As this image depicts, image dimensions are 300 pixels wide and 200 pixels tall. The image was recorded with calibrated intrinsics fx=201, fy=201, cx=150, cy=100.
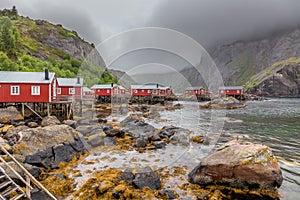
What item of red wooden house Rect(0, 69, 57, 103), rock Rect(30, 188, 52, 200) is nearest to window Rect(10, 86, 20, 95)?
red wooden house Rect(0, 69, 57, 103)

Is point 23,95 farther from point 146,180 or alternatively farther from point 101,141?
point 146,180

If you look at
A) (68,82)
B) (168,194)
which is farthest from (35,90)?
(168,194)

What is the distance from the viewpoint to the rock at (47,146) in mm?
12428

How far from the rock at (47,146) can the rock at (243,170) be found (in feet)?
28.8

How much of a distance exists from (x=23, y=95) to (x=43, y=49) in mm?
103209

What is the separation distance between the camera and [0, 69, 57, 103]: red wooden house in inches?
1063

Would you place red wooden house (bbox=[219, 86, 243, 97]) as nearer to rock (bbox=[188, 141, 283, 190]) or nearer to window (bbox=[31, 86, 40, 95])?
window (bbox=[31, 86, 40, 95])

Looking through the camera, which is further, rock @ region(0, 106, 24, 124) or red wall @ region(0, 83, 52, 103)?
red wall @ region(0, 83, 52, 103)

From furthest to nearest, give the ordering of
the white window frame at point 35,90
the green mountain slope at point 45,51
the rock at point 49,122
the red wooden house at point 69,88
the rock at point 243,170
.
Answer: the green mountain slope at point 45,51 → the red wooden house at point 69,88 → the white window frame at point 35,90 → the rock at point 49,122 → the rock at point 243,170

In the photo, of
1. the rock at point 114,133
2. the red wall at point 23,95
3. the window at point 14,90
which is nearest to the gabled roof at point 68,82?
the red wall at point 23,95

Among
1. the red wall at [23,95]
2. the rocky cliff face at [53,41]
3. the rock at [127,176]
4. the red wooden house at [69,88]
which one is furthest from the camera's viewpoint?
the rocky cliff face at [53,41]

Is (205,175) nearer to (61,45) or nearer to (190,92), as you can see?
(190,92)

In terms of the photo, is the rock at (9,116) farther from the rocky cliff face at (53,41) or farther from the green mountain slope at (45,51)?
the rocky cliff face at (53,41)

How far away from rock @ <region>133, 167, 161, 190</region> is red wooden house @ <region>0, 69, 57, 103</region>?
23.1 metres
